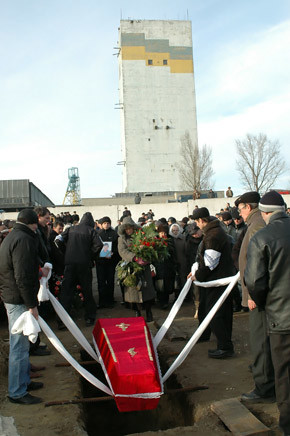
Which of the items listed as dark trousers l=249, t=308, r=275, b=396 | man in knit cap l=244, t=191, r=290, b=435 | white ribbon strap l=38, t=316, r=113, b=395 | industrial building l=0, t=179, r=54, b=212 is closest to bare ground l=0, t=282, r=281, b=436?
dark trousers l=249, t=308, r=275, b=396

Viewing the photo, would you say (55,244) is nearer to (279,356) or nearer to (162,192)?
(279,356)

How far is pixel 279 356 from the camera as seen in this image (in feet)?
12.2

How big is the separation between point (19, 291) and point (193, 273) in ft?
8.59

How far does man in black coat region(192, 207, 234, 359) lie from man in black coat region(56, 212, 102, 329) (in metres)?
2.85

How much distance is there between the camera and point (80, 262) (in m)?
8.38

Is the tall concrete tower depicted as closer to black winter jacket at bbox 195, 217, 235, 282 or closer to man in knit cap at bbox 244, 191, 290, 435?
black winter jacket at bbox 195, 217, 235, 282

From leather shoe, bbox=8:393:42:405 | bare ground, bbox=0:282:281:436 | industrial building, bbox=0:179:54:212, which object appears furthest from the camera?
industrial building, bbox=0:179:54:212

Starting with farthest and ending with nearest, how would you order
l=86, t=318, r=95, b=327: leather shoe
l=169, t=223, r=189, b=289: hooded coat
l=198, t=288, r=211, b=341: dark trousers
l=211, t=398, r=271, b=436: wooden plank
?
l=169, t=223, r=189, b=289: hooded coat < l=86, t=318, r=95, b=327: leather shoe < l=198, t=288, r=211, b=341: dark trousers < l=211, t=398, r=271, b=436: wooden plank

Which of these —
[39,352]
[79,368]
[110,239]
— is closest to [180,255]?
[110,239]

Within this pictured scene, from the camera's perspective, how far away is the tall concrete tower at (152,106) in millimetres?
49750

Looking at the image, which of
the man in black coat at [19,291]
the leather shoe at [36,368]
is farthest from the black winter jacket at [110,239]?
the man in black coat at [19,291]

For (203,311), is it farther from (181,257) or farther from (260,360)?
(181,257)

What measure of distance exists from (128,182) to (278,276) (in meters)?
46.6

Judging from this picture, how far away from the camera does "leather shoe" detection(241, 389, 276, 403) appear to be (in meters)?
4.61
